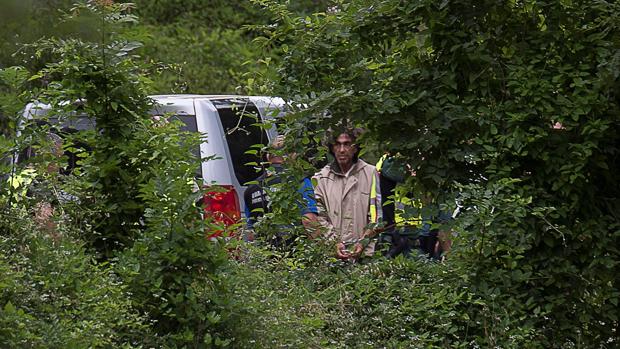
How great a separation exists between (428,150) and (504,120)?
465 mm

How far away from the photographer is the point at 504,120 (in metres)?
6.92

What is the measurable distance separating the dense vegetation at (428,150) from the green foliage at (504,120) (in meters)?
0.01

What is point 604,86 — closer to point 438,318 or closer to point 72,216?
point 438,318

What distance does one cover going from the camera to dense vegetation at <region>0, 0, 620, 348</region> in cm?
663

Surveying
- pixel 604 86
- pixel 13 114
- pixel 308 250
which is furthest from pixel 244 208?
pixel 604 86

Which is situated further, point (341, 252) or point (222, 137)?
point (222, 137)

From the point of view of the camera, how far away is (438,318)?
6.70 metres

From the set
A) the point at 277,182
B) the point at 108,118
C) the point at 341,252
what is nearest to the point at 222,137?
the point at 277,182

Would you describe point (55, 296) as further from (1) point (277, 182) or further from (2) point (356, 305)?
(1) point (277, 182)

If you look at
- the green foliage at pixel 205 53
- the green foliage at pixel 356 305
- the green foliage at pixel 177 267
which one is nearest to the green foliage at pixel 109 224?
the green foliage at pixel 177 267

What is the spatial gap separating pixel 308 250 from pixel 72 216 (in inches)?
54.1

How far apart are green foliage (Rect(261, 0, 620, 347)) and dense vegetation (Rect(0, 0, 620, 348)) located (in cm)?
1

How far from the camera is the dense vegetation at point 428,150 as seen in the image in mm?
6633

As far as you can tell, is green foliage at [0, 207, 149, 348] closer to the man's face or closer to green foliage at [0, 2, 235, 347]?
green foliage at [0, 2, 235, 347]
